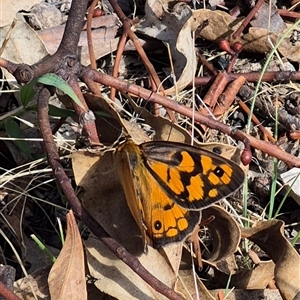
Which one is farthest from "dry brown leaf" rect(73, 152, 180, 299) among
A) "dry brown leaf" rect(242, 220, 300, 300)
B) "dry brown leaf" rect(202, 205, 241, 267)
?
"dry brown leaf" rect(242, 220, 300, 300)

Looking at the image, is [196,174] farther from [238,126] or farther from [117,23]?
[117,23]

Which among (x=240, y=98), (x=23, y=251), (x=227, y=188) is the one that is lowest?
(x=23, y=251)

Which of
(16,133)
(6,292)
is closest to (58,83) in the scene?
(16,133)

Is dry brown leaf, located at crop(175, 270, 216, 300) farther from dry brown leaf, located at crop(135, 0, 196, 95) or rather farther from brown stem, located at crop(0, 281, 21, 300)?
dry brown leaf, located at crop(135, 0, 196, 95)

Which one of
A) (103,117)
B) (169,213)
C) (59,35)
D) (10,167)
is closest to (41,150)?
(10,167)

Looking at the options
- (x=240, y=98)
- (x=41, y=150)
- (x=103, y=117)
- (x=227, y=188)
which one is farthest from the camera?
(x=240, y=98)

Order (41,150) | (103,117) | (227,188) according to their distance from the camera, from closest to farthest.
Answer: (227,188) < (103,117) < (41,150)
